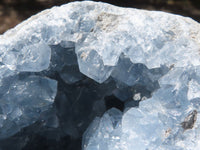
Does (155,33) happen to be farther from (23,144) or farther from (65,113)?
(23,144)

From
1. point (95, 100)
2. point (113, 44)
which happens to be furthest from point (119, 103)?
point (113, 44)

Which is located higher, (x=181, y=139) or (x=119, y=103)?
(x=181, y=139)

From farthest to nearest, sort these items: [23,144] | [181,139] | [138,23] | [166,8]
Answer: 1. [166,8]
2. [23,144]
3. [138,23]
4. [181,139]

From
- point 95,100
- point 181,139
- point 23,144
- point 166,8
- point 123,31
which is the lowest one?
point 166,8

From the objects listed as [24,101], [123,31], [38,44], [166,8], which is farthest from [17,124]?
[166,8]

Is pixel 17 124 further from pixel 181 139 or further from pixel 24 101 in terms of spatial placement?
pixel 181 139

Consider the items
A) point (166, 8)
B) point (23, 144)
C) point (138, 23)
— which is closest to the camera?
point (138, 23)

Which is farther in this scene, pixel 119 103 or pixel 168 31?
pixel 119 103
